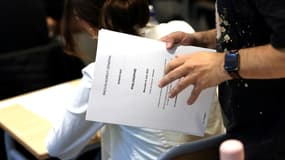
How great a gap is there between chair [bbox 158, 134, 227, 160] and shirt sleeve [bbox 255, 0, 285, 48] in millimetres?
374

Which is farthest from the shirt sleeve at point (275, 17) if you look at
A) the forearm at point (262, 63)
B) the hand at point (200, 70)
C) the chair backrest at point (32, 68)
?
the chair backrest at point (32, 68)

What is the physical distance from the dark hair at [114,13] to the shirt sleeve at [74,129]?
160mm

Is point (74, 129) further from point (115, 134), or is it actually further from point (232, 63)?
point (232, 63)

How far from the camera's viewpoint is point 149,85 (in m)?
1.35

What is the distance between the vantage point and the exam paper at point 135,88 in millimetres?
1337

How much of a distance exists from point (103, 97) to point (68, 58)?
1.35 metres

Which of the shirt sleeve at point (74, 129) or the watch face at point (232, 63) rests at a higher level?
the watch face at point (232, 63)

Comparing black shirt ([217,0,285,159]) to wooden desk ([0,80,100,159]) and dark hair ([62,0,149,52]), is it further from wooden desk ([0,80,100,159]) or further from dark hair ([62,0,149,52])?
wooden desk ([0,80,100,159])

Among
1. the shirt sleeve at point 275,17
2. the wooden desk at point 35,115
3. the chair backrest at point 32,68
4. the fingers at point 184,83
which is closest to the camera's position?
the shirt sleeve at point 275,17

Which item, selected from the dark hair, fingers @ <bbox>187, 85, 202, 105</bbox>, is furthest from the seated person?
fingers @ <bbox>187, 85, 202, 105</bbox>

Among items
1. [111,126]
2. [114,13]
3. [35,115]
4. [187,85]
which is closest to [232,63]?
[187,85]

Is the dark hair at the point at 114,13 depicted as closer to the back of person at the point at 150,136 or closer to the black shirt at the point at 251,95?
the back of person at the point at 150,136

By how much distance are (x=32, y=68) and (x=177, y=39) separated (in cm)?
122

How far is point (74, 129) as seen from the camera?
157 centimetres
